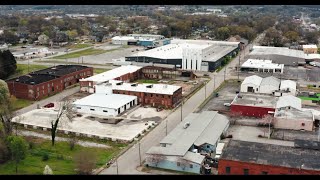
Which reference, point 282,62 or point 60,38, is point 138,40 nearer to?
point 60,38

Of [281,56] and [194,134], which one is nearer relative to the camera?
[194,134]

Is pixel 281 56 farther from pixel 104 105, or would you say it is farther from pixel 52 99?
pixel 52 99

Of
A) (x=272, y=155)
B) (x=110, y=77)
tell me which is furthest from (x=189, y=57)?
(x=272, y=155)

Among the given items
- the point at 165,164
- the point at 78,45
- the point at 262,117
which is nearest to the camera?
the point at 165,164

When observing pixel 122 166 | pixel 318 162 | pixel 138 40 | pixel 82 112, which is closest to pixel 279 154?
pixel 318 162

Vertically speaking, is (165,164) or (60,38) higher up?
(60,38)

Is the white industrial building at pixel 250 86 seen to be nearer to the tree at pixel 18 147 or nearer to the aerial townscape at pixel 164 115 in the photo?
the aerial townscape at pixel 164 115

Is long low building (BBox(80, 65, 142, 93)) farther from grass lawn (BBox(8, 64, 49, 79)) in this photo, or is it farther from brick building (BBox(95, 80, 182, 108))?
grass lawn (BBox(8, 64, 49, 79))
